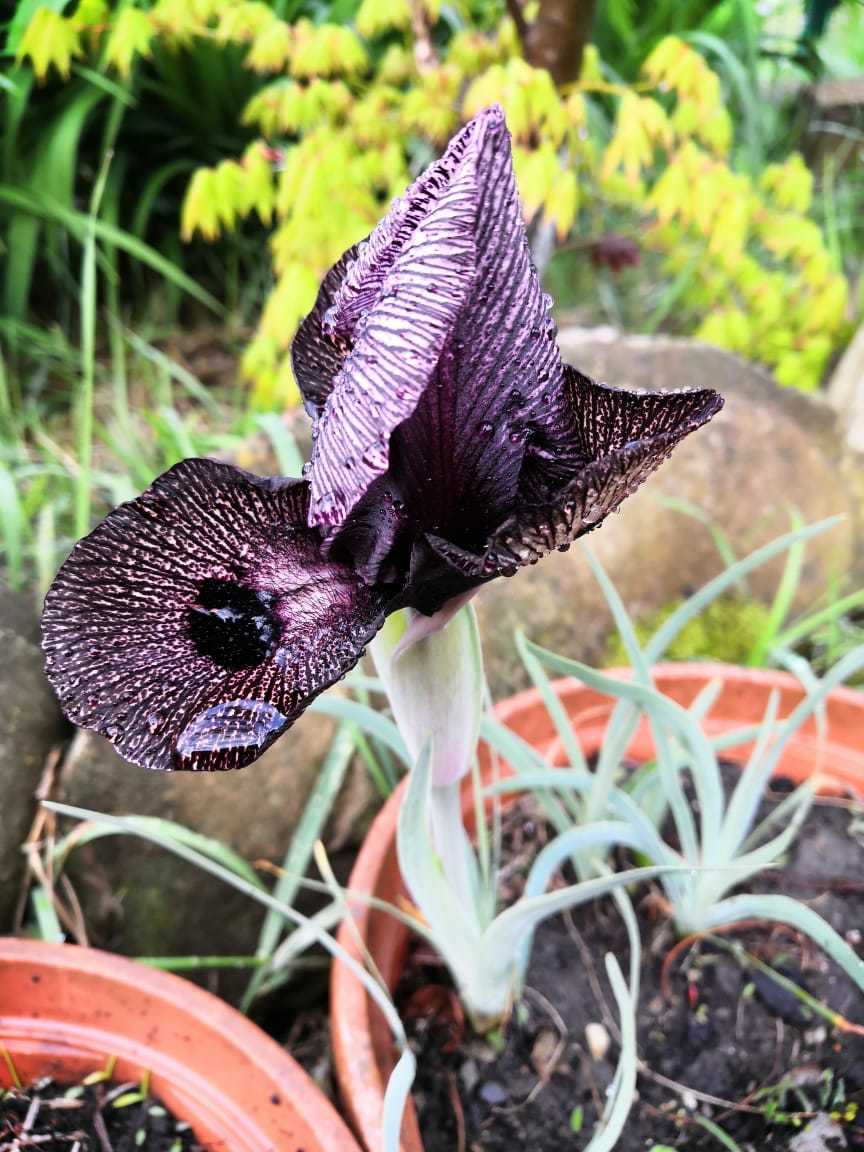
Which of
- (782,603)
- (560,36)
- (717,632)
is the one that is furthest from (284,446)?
(560,36)

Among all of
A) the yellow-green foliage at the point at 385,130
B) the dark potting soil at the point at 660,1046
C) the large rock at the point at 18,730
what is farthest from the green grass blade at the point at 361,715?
the yellow-green foliage at the point at 385,130

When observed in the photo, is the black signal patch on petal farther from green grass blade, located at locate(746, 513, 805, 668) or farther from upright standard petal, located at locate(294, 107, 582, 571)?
green grass blade, located at locate(746, 513, 805, 668)

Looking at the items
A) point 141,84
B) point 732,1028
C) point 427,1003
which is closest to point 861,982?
point 732,1028

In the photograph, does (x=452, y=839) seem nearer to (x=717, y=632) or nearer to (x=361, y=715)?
(x=361, y=715)

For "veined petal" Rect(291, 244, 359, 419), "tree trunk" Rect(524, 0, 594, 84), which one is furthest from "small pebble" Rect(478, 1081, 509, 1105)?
"tree trunk" Rect(524, 0, 594, 84)

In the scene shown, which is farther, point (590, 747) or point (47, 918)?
point (590, 747)

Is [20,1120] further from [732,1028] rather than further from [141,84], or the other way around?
[141,84]
